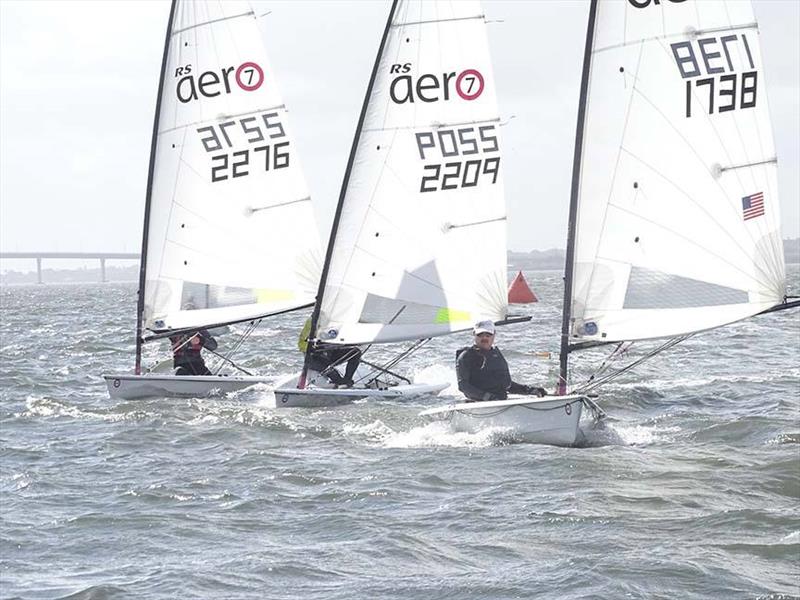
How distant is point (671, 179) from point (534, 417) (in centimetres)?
286

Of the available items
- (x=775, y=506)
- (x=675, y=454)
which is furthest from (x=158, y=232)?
(x=775, y=506)

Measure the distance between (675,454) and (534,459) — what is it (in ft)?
4.94

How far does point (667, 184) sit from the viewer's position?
45.1 feet

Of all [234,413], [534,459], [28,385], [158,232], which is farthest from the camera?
[28,385]

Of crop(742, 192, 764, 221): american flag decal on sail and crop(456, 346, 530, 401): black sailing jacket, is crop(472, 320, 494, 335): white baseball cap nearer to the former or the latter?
crop(456, 346, 530, 401): black sailing jacket

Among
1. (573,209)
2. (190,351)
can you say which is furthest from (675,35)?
(190,351)

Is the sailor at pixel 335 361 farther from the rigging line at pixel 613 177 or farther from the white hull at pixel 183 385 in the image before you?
the rigging line at pixel 613 177

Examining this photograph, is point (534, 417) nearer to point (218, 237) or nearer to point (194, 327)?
Answer: point (194, 327)

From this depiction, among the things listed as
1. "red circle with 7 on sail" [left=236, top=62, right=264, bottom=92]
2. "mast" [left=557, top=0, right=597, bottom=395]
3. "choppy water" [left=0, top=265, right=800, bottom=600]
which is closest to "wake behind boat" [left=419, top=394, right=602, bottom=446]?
"choppy water" [left=0, top=265, right=800, bottom=600]

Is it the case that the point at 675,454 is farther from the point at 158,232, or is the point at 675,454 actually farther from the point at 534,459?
the point at 158,232

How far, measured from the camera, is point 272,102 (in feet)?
65.5

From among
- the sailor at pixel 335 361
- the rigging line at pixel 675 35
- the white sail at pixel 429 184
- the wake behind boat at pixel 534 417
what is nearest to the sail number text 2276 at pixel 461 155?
the white sail at pixel 429 184

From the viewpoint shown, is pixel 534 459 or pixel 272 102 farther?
pixel 272 102

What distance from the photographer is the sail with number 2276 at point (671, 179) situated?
44.2 feet
